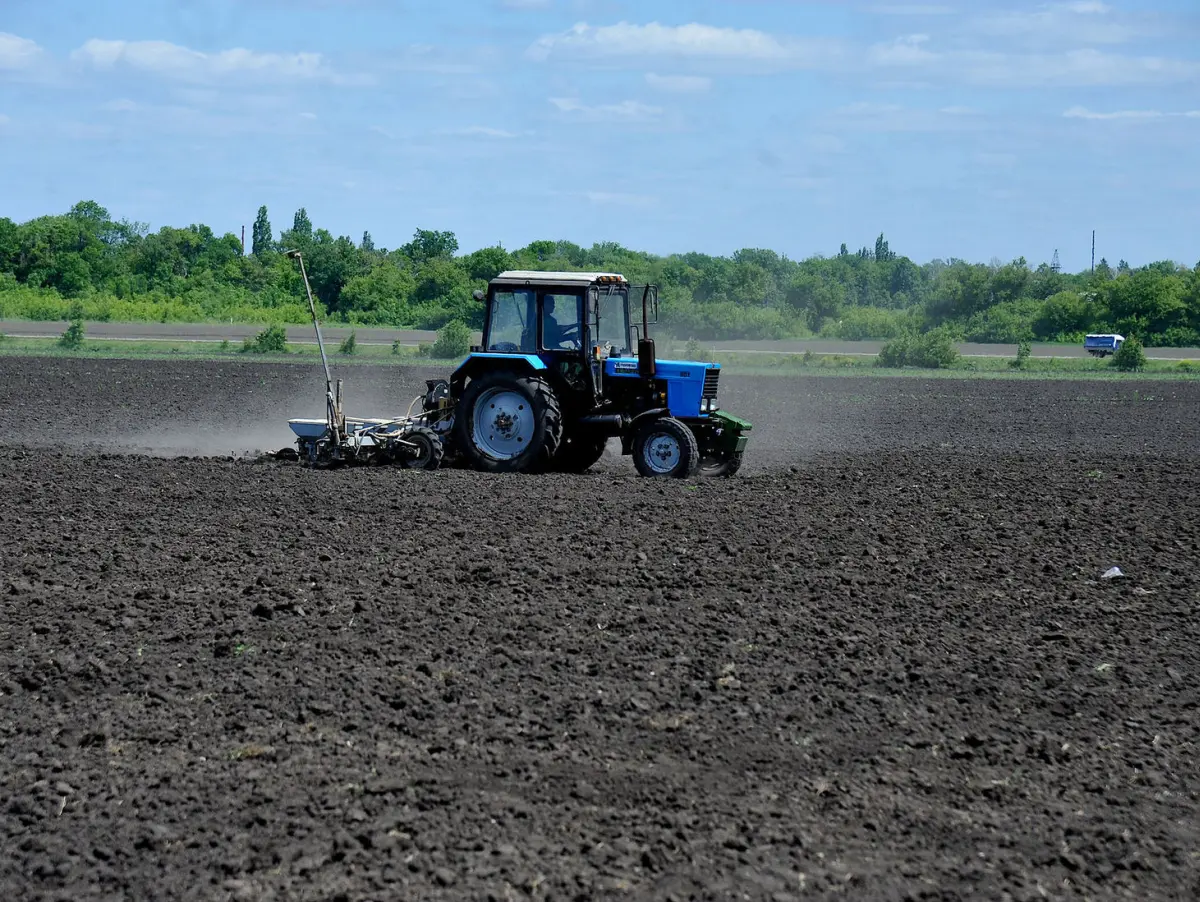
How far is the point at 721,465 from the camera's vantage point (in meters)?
15.7

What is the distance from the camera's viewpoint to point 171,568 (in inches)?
414

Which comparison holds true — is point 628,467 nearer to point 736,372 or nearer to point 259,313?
point 736,372

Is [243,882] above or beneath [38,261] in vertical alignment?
beneath

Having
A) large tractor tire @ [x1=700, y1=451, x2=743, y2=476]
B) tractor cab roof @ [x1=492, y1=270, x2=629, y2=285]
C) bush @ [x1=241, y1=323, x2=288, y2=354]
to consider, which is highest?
tractor cab roof @ [x1=492, y1=270, x2=629, y2=285]

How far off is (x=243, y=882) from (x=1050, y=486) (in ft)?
38.9

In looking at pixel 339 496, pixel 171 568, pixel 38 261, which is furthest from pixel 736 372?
pixel 38 261

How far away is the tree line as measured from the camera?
52.8 metres

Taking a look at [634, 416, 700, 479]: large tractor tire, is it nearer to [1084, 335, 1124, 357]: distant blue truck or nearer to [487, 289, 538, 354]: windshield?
[487, 289, 538, 354]: windshield

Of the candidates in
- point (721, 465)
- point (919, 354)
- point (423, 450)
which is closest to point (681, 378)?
point (721, 465)

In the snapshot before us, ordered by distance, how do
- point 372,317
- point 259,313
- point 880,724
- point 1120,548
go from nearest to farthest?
point 880,724 → point 1120,548 → point 372,317 → point 259,313

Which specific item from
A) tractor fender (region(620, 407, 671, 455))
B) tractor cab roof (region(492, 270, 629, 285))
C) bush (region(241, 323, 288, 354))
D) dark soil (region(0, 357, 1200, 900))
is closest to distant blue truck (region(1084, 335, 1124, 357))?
bush (region(241, 323, 288, 354))

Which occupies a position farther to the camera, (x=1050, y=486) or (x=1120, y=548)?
(x=1050, y=486)

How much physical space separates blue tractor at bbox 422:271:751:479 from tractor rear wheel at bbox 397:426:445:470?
268 millimetres

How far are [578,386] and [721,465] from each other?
186 centimetres
